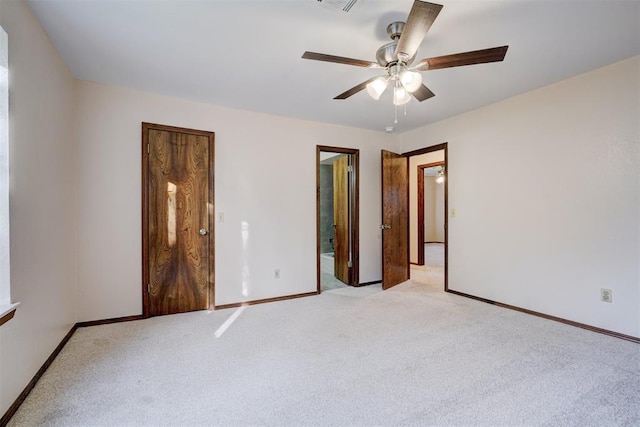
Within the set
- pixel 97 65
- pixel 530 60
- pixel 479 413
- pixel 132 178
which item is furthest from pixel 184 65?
pixel 479 413

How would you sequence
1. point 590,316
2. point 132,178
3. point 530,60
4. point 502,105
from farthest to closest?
point 502,105 → point 132,178 → point 590,316 → point 530,60

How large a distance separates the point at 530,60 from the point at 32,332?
4154 mm

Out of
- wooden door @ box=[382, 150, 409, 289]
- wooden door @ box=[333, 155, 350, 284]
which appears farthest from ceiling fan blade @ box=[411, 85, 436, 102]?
wooden door @ box=[333, 155, 350, 284]

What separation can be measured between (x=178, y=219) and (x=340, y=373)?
90.6 inches

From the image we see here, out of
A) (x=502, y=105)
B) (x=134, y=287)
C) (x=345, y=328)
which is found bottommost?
(x=345, y=328)

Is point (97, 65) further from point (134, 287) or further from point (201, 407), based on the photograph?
point (201, 407)

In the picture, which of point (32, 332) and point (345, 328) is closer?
point (32, 332)

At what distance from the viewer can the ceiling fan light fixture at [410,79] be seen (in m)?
1.93

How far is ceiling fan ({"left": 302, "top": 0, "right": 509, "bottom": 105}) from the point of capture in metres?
1.47

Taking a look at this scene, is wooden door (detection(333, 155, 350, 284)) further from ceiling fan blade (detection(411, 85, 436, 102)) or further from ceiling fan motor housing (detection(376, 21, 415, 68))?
ceiling fan motor housing (detection(376, 21, 415, 68))

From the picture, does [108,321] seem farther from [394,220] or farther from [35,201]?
[394,220]

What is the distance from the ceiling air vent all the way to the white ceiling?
2.2 inches

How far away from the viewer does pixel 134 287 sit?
2994 millimetres

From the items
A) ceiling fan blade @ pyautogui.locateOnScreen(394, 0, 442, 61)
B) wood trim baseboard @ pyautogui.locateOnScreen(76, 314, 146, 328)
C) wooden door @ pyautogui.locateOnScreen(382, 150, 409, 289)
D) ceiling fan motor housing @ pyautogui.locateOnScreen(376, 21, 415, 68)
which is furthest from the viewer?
wooden door @ pyautogui.locateOnScreen(382, 150, 409, 289)
